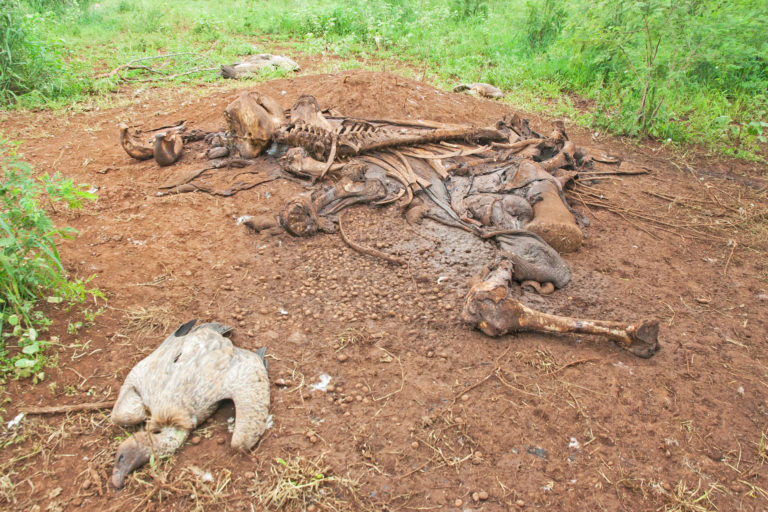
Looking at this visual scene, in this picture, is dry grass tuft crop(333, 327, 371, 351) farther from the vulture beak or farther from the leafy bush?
the leafy bush

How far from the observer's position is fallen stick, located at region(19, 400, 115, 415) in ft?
7.59

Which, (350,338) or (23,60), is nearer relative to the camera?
(350,338)

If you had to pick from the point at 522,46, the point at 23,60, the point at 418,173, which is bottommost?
the point at 418,173

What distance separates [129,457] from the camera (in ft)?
6.75

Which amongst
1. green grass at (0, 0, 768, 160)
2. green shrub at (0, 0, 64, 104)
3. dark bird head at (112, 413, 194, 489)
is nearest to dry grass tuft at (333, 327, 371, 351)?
dark bird head at (112, 413, 194, 489)

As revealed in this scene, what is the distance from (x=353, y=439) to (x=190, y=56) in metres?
9.12

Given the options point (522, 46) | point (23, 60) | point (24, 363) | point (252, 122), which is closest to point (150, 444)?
point (24, 363)

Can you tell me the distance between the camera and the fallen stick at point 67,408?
2.31 meters

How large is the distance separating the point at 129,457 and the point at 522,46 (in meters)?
10.7

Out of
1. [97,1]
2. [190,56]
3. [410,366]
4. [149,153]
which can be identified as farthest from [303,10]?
[410,366]

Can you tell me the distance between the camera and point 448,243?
3904mm

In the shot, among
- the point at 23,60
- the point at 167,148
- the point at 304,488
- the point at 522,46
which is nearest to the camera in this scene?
the point at 304,488

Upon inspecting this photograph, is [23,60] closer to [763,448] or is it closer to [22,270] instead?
[22,270]

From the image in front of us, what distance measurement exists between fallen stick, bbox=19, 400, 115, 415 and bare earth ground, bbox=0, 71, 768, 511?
42 millimetres
